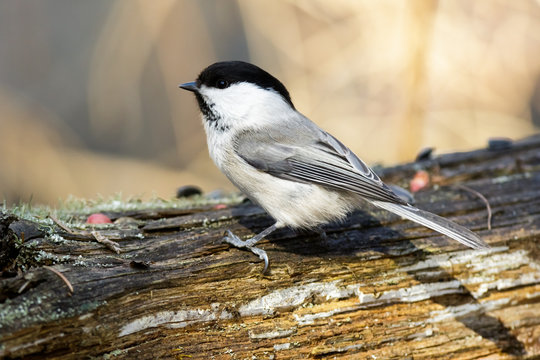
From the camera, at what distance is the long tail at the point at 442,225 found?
2258 millimetres

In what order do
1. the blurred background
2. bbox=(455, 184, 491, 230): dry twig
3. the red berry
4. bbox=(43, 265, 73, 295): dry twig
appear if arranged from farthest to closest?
the blurred background
the red berry
bbox=(455, 184, 491, 230): dry twig
bbox=(43, 265, 73, 295): dry twig

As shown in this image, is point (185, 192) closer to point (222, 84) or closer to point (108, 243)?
point (222, 84)

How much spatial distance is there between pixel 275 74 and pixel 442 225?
3257 mm

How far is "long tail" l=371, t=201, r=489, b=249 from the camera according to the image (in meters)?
2.26

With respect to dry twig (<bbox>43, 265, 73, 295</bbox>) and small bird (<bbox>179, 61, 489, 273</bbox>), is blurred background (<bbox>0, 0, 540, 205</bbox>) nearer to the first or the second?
small bird (<bbox>179, 61, 489, 273</bbox>)

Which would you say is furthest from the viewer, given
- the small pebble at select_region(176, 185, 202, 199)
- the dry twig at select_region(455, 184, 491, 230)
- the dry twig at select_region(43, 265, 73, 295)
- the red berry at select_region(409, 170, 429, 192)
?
the small pebble at select_region(176, 185, 202, 199)

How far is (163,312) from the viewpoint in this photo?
206cm

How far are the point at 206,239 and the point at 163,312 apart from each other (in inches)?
20.7

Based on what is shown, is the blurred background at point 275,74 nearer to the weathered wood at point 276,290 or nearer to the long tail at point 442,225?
the weathered wood at point 276,290

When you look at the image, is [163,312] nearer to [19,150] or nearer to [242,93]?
[242,93]

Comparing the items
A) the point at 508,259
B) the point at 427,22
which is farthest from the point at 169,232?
the point at 427,22

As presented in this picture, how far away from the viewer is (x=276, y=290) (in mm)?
2312

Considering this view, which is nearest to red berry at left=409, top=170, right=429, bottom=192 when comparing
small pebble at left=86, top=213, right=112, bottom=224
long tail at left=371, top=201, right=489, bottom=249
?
long tail at left=371, top=201, right=489, bottom=249

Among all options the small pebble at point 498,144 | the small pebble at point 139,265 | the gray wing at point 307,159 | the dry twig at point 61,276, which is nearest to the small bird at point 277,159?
the gray wing at point 307,159
